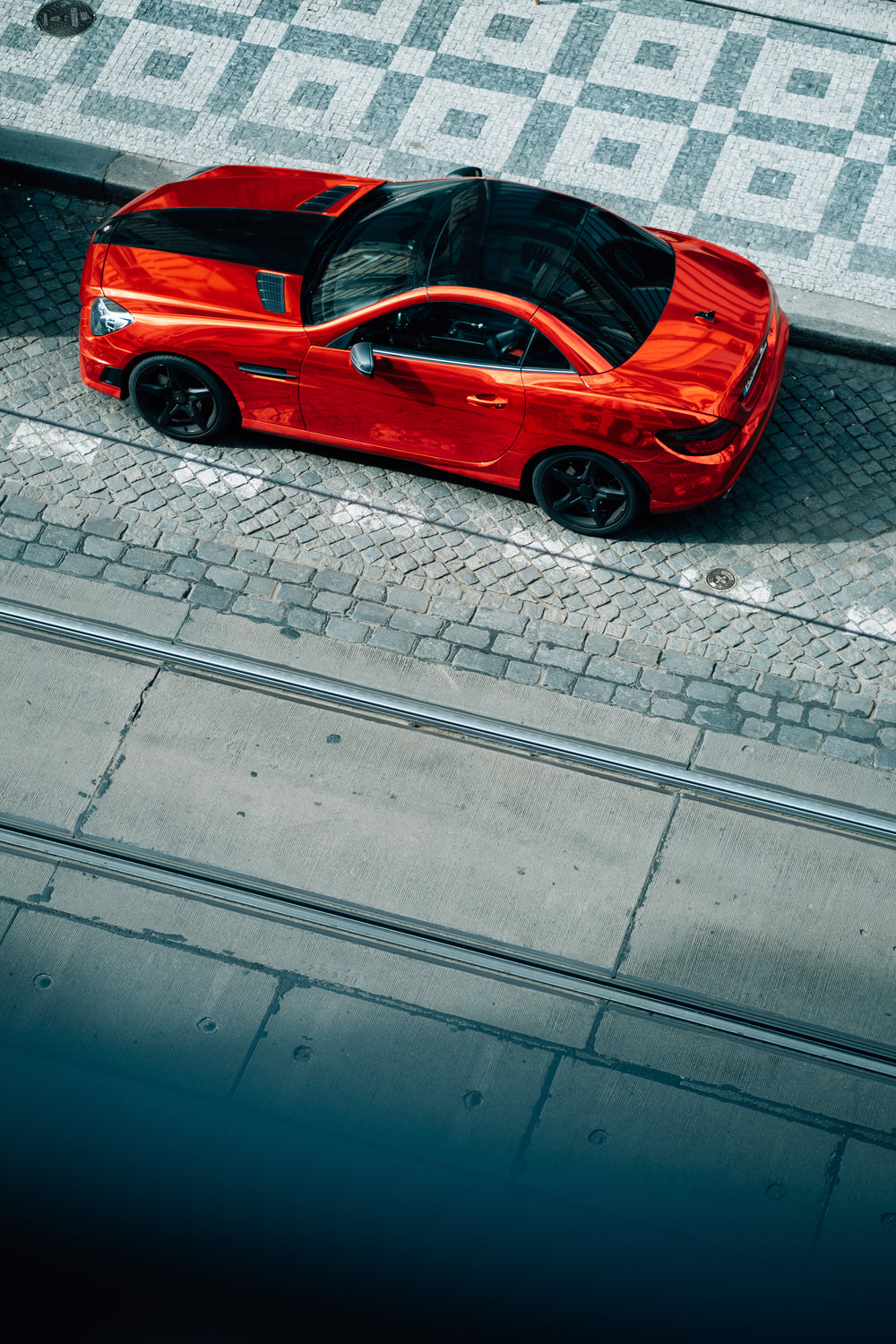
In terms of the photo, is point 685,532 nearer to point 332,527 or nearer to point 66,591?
point 332,527

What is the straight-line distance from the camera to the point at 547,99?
1027cm

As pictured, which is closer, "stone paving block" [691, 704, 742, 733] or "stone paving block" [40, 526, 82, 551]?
"stone paving block" [691, 704, 742, 733]

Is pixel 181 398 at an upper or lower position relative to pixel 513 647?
upper

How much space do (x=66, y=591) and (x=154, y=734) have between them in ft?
3.91

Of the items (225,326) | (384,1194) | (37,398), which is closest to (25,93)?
(37,398)

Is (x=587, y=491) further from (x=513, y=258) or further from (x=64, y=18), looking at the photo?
(x=64, y=18)

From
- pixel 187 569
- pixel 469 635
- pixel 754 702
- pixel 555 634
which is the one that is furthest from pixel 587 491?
pixel 187 569

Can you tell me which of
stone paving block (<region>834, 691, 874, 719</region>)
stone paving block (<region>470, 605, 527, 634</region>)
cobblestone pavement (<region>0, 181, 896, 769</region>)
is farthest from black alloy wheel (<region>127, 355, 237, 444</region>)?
stone paving block (<region>834, 691, 874, 719</region>)

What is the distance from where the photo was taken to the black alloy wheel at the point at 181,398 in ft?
25.5

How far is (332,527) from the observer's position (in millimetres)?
7832

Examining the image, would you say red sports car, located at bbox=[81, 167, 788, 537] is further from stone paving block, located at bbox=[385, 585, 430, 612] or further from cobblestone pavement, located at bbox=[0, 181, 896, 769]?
stone paving block, located at bbox=[385, 585, 430, 612]

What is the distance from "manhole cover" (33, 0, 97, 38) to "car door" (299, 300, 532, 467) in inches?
215

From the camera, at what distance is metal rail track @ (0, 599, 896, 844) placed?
22.2ft

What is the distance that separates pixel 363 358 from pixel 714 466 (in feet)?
7.16
